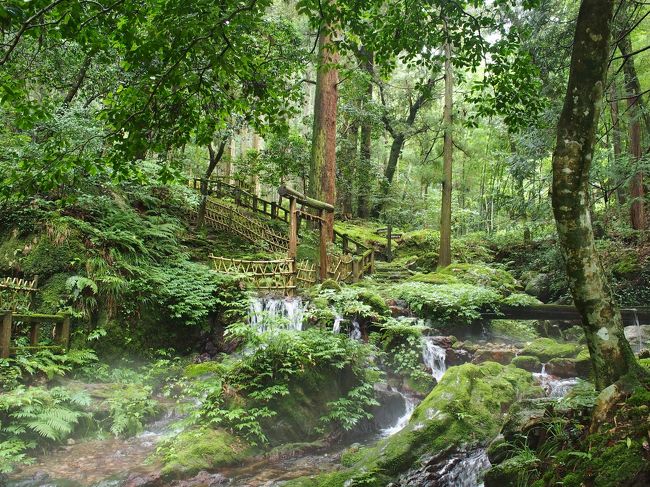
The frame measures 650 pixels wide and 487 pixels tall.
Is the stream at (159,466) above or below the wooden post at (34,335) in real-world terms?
below

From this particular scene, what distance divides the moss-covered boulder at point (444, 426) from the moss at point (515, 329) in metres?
5.81

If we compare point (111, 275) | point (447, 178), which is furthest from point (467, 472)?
point (447, 178)

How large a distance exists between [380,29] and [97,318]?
812 centimetres

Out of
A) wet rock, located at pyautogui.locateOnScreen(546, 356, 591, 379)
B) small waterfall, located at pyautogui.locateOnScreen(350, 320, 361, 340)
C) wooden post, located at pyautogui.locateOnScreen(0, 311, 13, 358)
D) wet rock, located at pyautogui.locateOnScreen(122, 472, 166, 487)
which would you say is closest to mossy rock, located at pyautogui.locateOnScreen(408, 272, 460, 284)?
small waterfall, located at pyautogui.locateOnScreen(350, 320, 361, 340)

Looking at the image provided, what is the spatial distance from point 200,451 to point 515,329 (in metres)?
10.3

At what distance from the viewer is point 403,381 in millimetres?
9812

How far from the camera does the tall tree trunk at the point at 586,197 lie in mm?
4020

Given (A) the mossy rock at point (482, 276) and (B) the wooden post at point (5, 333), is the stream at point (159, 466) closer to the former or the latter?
(B) the wooden post at point (5, 333)

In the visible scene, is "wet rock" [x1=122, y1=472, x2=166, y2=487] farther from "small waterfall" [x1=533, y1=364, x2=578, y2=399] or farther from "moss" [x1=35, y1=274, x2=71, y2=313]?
"small waterfall" [x1=533, y1=364, x2=578, y2=399]

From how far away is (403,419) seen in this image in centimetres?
870

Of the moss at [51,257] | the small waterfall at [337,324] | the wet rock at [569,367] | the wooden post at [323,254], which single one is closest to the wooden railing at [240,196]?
the wooden post at [323,254]

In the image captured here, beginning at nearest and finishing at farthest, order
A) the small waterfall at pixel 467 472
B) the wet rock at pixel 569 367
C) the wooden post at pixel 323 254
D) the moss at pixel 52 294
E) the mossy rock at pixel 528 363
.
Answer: the small waterfall at pixel 467 472 < the wet rock at pixel 569 367 < the moss at pixel 52 294 < the mossy rock at pixel 528 363 < the wooden post at pixel 323 254

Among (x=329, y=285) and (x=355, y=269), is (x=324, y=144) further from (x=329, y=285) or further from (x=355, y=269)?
(x=329, y=285)

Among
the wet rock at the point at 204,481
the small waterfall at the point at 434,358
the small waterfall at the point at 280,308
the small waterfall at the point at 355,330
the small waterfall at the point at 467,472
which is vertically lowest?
the wet rock at the point at 204,481
